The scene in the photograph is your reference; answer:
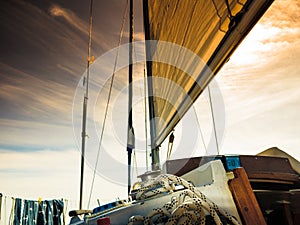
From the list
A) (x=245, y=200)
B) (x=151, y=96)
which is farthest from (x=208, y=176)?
(x=151, y=96)

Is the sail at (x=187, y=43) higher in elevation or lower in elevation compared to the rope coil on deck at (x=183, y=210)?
higher

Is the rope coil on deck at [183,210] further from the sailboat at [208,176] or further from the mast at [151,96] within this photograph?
the mast at [151,96]

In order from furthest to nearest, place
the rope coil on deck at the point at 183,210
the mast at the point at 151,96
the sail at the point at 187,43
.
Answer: the mast at the point at 151,96
the sail at the point at 187,43
the rope coil on deck at the point at 183,210

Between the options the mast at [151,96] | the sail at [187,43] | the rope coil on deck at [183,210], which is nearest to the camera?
the rope coil on deck at [183,210]

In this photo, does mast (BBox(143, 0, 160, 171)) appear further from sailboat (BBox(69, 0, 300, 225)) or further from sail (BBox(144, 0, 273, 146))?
sailboat (BBox(69, 0, 300, 225))

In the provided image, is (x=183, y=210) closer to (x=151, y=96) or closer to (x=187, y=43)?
(x=187, y=43)

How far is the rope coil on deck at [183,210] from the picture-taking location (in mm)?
838

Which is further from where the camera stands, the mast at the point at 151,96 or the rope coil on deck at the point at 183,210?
the mast at the point at 151,96

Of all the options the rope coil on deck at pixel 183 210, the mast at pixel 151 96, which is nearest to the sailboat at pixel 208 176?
the rope coil on deck at pixel 183 210

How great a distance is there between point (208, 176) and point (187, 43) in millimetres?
1014

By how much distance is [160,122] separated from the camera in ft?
9.20

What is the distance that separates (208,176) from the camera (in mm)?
997

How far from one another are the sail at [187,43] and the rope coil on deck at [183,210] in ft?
2.49

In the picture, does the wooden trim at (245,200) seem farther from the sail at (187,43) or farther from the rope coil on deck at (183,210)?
the sail at (187,43)
